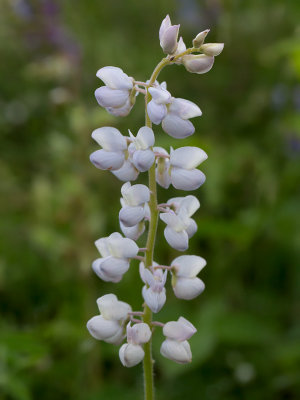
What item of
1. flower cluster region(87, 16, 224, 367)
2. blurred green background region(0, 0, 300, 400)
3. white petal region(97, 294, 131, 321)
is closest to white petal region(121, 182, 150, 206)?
flower cluster region(87, 16, 224, 367)

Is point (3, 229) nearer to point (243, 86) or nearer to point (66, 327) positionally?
point (66, 327)

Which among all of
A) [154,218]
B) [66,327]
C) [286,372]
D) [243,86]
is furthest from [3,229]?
[154,218]

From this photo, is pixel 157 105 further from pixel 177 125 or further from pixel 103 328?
pixel 103 328

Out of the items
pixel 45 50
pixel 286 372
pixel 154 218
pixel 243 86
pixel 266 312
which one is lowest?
pixel 286 372

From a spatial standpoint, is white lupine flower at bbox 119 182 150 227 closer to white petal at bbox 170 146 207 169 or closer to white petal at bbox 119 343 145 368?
white petal at bbox 170 146 207 169

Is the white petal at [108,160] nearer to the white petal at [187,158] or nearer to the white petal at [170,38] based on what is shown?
the white petal at [187,158]

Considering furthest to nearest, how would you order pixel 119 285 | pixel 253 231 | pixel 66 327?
pixel 119 285
pixel 253 231
pixel 66 327

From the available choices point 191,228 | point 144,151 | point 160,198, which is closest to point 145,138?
point 144,151
